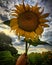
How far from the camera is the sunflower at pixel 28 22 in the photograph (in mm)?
1607

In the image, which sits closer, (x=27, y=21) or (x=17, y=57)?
(x=27, y=21)

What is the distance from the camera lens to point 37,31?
1626 mm

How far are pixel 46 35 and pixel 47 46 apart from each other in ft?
0.32

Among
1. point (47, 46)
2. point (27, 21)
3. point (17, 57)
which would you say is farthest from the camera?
point (47, 46)

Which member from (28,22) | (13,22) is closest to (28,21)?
(28,22)

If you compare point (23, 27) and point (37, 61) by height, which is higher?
point (23, 27)

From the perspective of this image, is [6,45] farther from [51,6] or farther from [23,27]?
[51,6]

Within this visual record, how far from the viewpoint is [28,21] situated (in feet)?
5.26

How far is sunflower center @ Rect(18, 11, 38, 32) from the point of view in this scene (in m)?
1.60

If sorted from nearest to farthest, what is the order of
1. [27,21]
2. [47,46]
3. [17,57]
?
[27,21], [17,57], [47,46]

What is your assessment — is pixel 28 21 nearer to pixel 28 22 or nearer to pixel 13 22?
pixel 28 22

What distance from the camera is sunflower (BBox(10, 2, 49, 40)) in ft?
5.27

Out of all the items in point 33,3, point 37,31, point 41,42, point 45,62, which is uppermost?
point 33,3

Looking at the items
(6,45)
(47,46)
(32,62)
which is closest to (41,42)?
(47,46)
